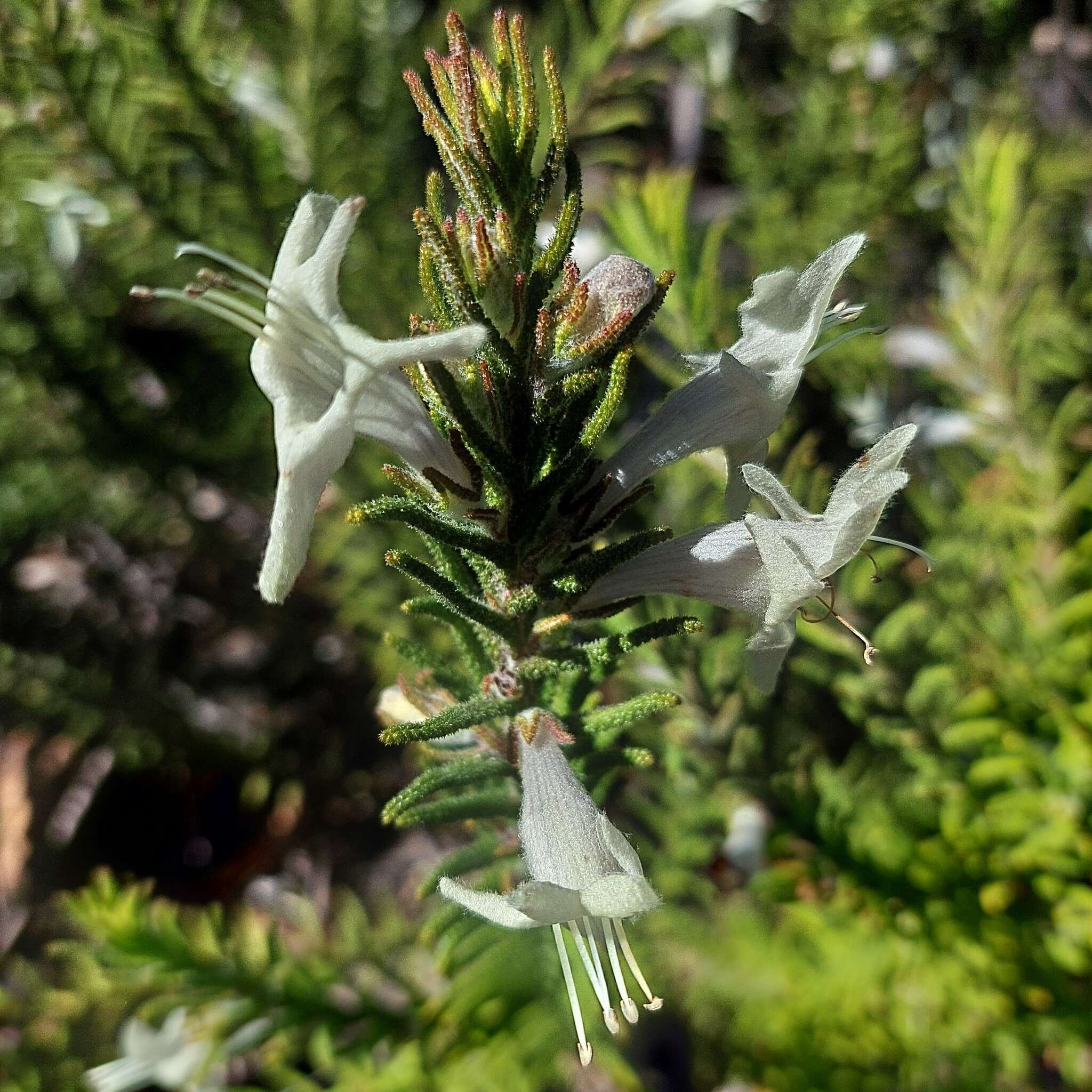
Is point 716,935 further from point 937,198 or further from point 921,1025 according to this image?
point 937,198

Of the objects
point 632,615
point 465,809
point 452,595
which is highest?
point 452,595

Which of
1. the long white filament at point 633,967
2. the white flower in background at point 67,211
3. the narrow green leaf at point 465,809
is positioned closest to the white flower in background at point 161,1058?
the narrow green leaf at point 465,809

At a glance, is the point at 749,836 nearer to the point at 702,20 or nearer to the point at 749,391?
the point at 749,391

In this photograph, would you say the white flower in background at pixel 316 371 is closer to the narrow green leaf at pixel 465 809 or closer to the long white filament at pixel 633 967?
the narrow green leaf at pixel 465 809

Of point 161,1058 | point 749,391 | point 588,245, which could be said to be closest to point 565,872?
point 749,391

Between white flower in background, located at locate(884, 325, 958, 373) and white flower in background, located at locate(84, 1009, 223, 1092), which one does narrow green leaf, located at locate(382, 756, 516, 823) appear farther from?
white flower in background, located at locate(884, 325, 958, 373)

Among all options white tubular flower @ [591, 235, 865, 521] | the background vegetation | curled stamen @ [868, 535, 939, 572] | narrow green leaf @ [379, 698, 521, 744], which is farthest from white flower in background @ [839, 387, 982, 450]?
narrow green leaf @ [379, 698, 521, 744]
